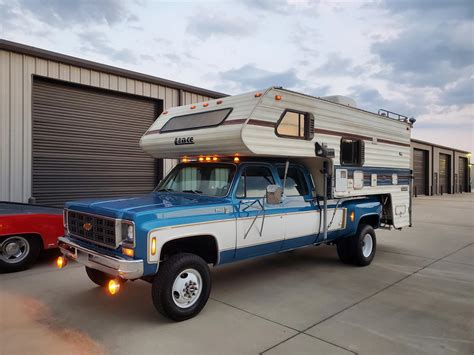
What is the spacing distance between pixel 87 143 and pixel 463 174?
46.6m

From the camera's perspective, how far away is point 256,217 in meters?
5.39

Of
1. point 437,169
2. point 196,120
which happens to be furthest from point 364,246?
point 437,169

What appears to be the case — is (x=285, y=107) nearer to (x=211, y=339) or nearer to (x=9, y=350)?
(x=211, y=339)

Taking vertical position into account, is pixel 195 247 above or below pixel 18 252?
above

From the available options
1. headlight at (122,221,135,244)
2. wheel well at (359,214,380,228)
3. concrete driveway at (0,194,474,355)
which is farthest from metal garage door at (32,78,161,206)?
wheel well at (359,214,380,228)

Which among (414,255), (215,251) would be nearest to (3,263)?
(215,251)

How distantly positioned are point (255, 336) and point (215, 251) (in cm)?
123

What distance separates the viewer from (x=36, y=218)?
6.55 metres

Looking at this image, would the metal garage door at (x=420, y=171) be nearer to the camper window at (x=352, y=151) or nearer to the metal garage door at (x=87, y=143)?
the metal garage door at (x=87, y=143)

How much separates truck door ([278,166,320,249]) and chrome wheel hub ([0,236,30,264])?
4.40m

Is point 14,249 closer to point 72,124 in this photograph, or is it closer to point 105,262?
point 105,262

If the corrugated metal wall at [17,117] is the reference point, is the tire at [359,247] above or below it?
below

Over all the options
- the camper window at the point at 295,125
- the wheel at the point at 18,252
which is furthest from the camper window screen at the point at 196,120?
the wheel at the point at 18,252

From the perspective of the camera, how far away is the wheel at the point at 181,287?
433 centimetres
